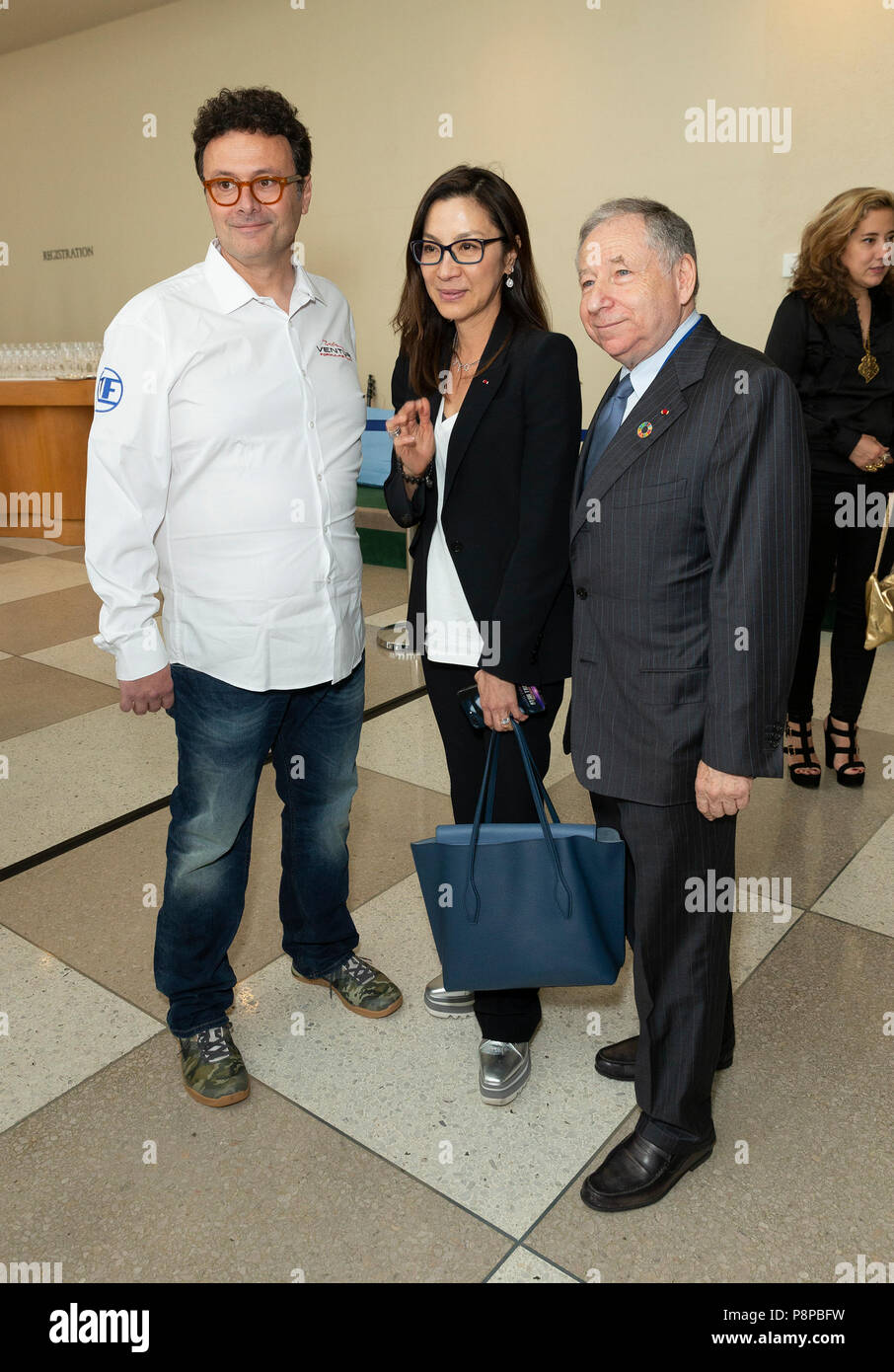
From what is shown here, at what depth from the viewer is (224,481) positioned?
5.59 ft

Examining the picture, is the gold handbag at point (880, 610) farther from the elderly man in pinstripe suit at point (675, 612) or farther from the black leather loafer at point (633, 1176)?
the black leather loafer at point (633, 1176)

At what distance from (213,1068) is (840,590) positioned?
7.75 ft

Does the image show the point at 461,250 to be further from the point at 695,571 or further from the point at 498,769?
→ the point at 498,769

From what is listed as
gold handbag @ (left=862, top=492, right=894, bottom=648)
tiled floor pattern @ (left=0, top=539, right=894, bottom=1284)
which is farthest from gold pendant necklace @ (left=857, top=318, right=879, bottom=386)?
tiled floor pattern @ (left=0, top=539, right=894, bottom=1284)

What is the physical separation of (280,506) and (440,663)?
1.34 feet

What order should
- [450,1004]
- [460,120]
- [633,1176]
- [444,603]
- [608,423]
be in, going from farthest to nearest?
1. [460,120]
2. [450,1004]
3. [444,603]
4. [633,1176]
5. [608,423]

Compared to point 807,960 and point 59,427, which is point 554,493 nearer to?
point 807,960

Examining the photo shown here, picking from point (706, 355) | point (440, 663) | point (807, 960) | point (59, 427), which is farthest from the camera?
point (59, 427)

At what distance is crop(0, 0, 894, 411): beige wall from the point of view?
4.60m

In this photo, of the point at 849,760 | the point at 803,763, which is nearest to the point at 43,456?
the point at 803,763

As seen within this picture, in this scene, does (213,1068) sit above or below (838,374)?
below

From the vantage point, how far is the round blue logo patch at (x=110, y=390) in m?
1.62
